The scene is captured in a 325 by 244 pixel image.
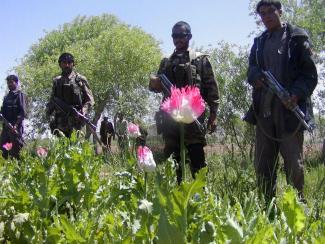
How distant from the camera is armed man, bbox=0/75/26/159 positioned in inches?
319

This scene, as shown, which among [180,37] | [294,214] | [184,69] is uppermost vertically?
[180,37]

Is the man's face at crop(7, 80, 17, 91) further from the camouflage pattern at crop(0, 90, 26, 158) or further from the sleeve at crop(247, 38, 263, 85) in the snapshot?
the sleeve at crop(247, 38, 263, 85)

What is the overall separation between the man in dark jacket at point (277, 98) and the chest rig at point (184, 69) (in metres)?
0.60

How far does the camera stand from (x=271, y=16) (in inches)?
132

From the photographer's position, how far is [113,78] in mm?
25984

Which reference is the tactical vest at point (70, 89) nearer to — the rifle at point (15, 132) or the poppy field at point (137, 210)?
the rifle at point (15, 132)

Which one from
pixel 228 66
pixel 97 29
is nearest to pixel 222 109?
pixel 228 66

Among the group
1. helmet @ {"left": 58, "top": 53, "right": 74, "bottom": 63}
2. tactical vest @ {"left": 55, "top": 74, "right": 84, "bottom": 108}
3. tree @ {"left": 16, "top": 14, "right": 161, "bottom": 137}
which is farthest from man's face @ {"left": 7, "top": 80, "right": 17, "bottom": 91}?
tree @ {"left": 16, "top": 14, "right": 161, "bottom": 137}

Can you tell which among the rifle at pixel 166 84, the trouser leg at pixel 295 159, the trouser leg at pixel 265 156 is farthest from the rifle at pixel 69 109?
the trouser leg at pixel 295 159

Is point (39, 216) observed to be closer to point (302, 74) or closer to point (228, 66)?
point (302, 74)

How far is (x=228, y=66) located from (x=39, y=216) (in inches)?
575

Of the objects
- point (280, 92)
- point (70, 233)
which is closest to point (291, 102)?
point (280, 92)

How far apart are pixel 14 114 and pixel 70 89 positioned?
2490 mm

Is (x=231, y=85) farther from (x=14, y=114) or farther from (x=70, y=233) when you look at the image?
(x=70, y=233)
